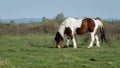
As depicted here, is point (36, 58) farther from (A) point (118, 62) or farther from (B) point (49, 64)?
(A) point (118, 62)

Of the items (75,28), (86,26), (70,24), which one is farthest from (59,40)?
(86,26)

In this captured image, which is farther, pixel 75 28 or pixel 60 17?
pixel 60 17

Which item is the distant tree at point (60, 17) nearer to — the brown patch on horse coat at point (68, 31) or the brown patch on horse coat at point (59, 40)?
the brown patch on horse coat at point (68, 31)

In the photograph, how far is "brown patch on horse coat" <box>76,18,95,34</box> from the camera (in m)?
21.8

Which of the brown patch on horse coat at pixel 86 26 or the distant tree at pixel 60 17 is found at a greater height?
the distant tree at pixel 60 17

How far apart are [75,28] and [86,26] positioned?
64 cm

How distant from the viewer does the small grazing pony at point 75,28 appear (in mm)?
21359

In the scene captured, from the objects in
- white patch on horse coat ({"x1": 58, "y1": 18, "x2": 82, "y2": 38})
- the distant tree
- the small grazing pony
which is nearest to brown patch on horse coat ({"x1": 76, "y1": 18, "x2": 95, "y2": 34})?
the small grazing pony

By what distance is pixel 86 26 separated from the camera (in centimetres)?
2189

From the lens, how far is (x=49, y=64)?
13.6 meters

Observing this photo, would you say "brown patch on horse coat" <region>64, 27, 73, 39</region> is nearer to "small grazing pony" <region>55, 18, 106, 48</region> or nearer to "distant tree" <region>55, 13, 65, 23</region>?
"small grazing pony" <region>55, 18, 106, 48</region>

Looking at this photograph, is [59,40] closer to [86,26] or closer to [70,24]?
→ [70,24]

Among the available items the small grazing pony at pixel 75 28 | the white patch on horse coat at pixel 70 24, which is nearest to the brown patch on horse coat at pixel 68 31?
the small grazing pony at pixel 75 28

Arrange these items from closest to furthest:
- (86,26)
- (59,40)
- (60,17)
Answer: (59,40) < (86,26) < (60,17)
